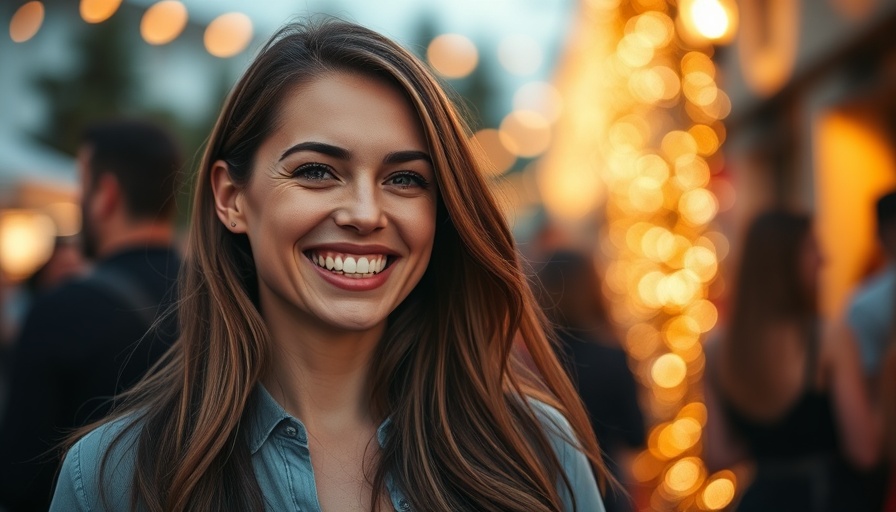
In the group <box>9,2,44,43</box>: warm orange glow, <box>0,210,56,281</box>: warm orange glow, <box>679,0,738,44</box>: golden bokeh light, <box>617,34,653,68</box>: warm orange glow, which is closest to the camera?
<box>9,2,44,43</box>: warm orange glow

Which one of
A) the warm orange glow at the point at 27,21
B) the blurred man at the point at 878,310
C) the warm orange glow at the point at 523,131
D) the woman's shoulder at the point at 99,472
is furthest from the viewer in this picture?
the warm orange glow at the point at 523,131

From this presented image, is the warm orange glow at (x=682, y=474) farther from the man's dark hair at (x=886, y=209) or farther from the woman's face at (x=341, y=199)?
the woman's face at (x=341, y=199)

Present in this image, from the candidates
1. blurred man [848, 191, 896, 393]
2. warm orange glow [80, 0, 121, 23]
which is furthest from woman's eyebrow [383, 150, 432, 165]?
warm orange glow [80, 0, 121, 23]

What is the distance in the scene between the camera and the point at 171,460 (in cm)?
223

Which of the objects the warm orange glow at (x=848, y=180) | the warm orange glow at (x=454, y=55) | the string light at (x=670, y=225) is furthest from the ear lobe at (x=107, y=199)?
the warm orange glow at (x=454, y=55)

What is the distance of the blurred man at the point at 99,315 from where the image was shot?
3.31 meters

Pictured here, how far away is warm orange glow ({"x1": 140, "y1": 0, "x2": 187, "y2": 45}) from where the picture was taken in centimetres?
653

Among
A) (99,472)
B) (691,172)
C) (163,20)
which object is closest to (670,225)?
(691,172)

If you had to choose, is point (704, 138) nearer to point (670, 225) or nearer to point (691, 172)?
point (691, 172)

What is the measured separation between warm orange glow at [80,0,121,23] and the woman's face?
3448 mm

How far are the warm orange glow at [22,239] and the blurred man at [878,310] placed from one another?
11401mm

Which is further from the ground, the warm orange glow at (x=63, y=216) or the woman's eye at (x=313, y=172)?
the woman's eye at (x=313, y=172)

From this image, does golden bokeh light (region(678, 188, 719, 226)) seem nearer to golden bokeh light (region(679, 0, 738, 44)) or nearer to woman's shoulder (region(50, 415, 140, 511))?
golden bokeh light (region(679, 0, 738, 44))

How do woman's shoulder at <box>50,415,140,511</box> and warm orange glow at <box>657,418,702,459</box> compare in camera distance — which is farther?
warm orange glow at <box>657,418,702,459</box>
